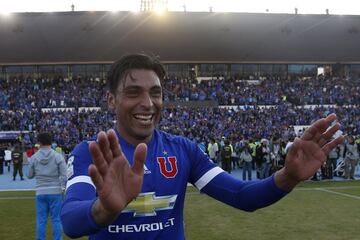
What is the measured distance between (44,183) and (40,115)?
26.7m

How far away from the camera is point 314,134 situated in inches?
90.7

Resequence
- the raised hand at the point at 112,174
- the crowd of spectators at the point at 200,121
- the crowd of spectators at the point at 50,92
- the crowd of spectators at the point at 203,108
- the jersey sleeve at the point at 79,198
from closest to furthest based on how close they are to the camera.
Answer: the raised hand at the point at 112,174
the jersey sleeve at the point at 79,198
the crowd of spectators at the point at 200,121
the crowd of spectators at the point at 203,108
the crowd of spectators at the point at 50,92

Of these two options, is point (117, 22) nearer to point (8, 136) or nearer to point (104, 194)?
point (8, 136)

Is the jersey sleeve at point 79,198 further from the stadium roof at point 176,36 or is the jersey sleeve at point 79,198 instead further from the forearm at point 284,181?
the stadium roof at point 176,36

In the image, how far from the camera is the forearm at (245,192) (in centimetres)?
245

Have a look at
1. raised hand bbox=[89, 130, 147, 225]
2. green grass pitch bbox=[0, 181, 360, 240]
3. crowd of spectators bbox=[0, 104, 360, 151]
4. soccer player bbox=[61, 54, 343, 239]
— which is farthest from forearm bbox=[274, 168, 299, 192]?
crowd of spectators bbox=[0, 104, 360, 151]

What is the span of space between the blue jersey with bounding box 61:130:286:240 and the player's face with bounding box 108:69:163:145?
0.14m

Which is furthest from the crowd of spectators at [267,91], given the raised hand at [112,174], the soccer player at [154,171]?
the raised hand at [112,174]

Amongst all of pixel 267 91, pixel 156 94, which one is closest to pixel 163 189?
pixel 156 94

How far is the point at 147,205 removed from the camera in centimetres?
241

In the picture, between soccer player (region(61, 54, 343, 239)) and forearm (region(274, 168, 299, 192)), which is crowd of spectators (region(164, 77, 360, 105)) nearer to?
soccer player (region(61, 54, 343, 239))

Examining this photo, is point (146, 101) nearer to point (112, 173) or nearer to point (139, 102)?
point (139, 102)

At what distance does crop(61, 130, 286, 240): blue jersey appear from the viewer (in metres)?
2.34

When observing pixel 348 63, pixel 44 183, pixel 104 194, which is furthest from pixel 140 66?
pixel 348 63
